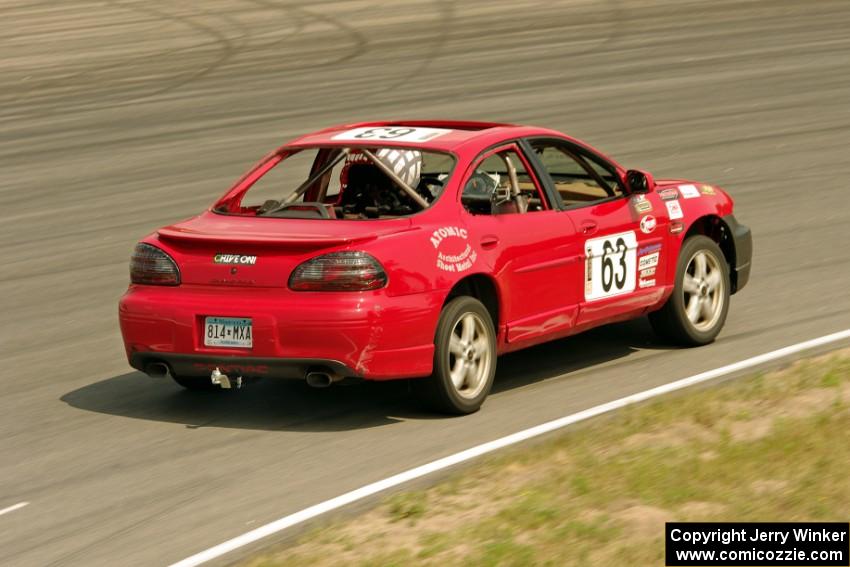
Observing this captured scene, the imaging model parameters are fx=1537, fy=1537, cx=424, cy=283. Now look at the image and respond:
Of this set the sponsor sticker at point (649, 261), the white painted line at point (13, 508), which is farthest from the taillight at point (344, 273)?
the sponsor sticker at point (649, 261)

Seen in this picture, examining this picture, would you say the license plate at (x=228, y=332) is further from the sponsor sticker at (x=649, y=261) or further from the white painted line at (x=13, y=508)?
the sponsor sticker at (x=649, y=261)

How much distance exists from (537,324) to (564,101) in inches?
496

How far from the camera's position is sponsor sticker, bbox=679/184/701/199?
10055mm

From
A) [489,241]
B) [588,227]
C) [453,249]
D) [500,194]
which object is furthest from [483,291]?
[588,227]

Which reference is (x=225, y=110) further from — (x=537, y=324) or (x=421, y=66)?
(x=537, y=324)

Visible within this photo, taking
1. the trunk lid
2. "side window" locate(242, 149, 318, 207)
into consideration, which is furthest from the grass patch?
"side window" locate(242, 149, 318, 207)

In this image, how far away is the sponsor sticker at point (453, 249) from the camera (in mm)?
8242

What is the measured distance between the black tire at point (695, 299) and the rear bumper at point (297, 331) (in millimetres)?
2265

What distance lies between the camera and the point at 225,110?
21672 mm

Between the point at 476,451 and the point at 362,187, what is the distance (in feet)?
7.07

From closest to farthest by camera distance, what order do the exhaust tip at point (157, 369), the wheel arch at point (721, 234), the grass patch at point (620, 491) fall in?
1. the grass patch at point (620, 491)
2. the exhaust tip at point (157, 369)
3. the wheel arch at point (721, 234)

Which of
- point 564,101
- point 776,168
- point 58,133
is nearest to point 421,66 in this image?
point 564,101

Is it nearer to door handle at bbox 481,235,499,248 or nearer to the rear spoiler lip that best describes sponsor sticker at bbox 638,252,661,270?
door handle at bbox 481,235,499,248

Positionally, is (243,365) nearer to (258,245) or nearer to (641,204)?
(258,245)
